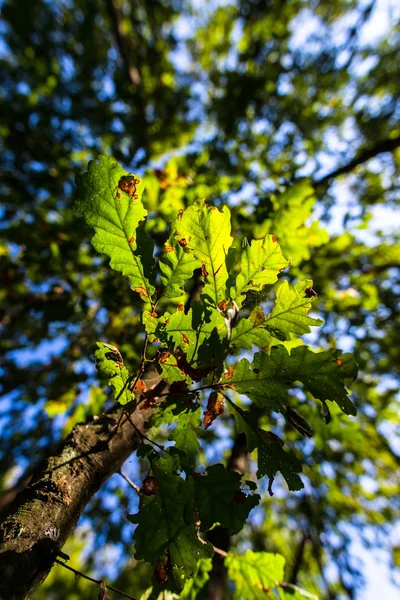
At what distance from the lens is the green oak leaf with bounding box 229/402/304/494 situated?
3.26 ft

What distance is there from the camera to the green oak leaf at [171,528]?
3.23 ft

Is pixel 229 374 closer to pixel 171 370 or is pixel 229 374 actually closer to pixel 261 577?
pixel 171 370

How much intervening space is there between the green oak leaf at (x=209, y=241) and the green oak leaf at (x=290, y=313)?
0.57 ft

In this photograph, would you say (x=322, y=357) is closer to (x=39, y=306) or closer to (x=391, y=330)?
(x=39, y=306)

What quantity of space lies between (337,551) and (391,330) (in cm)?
305

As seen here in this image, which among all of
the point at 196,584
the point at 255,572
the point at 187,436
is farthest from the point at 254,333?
the point at 196,584

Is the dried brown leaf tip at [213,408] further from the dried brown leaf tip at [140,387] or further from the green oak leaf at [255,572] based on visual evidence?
the green oak leaf at [255,572]

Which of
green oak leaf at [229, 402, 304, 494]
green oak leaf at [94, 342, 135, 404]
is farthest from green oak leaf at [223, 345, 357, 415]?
green oak leaf at [94, 342, 135, 404]

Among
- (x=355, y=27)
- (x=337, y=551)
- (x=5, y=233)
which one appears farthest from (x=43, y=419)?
(x=355, y=27)

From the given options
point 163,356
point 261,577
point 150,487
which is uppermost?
point 163,356

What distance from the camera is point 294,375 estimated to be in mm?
1005

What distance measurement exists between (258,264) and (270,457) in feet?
1.97

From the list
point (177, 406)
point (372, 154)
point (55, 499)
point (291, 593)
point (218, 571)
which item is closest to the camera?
point (55, 499)

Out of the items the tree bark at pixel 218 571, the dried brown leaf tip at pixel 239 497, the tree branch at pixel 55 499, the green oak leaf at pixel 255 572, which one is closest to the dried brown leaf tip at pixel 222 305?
the tree branch at pixel 55 499
